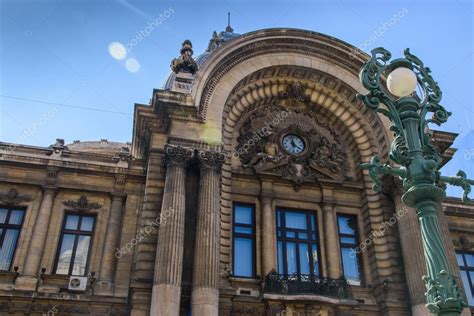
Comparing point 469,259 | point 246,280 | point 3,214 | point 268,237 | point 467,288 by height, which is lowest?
point 246,280

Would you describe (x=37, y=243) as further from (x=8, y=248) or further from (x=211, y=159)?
(x=211, y=159)

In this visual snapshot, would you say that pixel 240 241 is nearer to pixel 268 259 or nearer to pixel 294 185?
pixel 268 259

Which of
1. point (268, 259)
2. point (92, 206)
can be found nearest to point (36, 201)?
point (92, 206)

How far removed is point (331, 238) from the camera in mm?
19125

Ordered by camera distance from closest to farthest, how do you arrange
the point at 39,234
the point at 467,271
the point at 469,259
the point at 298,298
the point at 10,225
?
the point at 298,298 → the point at 39,234 → the point at 10,225 → the point at 467,271 → the point at 469,259

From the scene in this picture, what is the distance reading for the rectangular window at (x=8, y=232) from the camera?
17.7 metres

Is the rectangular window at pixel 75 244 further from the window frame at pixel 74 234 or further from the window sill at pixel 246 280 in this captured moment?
the window sill at pixel 246 280

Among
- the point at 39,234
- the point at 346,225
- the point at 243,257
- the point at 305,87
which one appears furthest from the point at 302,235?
the point at 39,234

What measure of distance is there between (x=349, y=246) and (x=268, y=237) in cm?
396

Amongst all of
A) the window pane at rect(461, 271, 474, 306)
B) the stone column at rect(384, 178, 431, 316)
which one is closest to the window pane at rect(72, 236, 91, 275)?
the stone column at rect(384, 178, 431, 316)

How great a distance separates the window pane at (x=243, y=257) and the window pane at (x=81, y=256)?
5974 mm

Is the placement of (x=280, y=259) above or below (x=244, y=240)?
below

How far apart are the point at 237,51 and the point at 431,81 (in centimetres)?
1263

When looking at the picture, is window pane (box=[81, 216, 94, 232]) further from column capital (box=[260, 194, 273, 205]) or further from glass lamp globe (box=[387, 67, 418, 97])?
glass lamp globe (box=[387, 67, 418, 97])
